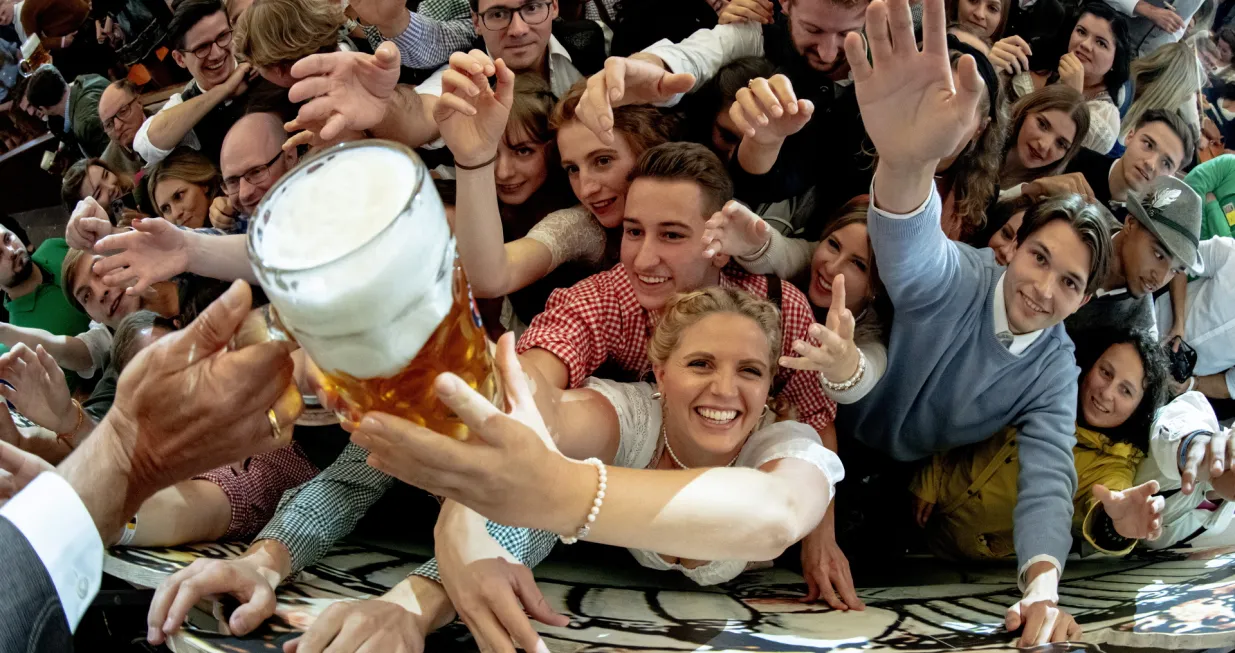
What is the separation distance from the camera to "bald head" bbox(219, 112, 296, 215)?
1679 millimetres

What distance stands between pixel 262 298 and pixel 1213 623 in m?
1.74

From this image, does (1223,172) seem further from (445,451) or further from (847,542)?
(445,451)

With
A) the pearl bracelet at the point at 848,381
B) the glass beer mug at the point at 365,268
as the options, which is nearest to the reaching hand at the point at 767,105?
the pearl bracelet at the point at 848,381

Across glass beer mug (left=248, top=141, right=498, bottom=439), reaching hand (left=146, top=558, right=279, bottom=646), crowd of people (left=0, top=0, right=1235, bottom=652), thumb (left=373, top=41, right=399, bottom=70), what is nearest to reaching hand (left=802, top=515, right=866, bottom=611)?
crowd of people (left=0, top=0, right=1235, bottom=652)

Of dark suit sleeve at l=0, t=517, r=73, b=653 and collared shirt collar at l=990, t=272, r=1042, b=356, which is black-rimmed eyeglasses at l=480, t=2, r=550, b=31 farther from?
dark suit sleeve at l=0, t=517, r=73, b=653

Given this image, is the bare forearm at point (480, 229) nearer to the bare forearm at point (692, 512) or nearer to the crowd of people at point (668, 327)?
the crowd of people at point (668, 327)

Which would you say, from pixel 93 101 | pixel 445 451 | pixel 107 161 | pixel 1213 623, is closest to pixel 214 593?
pixel 445 451

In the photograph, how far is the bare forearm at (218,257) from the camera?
59.2 inches

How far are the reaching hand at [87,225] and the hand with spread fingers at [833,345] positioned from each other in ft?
4.25

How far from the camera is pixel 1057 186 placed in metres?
1.76

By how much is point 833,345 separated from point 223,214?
1.38 m

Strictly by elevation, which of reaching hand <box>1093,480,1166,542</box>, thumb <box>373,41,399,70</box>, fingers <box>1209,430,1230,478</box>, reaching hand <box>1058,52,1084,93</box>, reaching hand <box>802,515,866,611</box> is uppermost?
thumb <box>373,41,399,70</box>

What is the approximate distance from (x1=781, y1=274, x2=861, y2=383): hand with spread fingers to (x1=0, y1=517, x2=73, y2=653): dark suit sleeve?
3.00 ft

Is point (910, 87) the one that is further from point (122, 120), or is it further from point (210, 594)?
point (122, 120)
